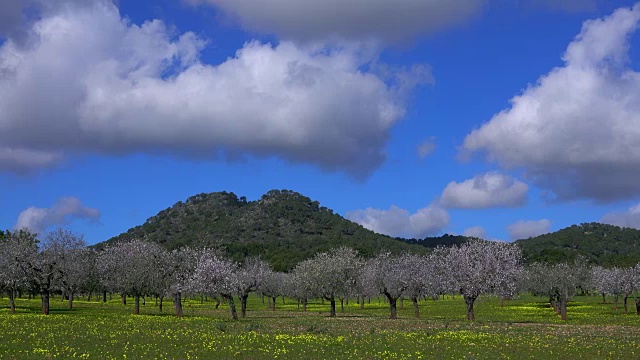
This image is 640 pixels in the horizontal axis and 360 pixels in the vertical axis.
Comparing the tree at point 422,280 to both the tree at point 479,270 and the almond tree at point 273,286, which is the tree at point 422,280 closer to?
the tree at point 479,270

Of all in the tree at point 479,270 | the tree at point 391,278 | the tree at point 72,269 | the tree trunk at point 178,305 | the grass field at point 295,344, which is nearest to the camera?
the grass field at point 295,344

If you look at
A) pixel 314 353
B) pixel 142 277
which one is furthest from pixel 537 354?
pixel 142 277

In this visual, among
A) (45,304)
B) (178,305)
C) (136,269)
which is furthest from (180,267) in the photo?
(45,304)

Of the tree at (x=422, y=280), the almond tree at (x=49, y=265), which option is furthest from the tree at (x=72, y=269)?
the tree at (x=422, y=280)

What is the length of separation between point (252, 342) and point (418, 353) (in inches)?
447

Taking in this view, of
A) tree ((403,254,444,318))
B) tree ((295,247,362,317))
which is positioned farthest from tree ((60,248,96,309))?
tree ((403,254,444,318))

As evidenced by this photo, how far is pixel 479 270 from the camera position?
62.4m

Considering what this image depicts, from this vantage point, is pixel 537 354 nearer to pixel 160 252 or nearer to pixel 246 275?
pixel 246 275

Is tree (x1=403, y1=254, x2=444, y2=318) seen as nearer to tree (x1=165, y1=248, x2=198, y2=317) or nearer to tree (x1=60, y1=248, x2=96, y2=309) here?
tree (x1=165, y1=248, x2=198, y2=317)

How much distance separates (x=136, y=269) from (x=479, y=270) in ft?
152

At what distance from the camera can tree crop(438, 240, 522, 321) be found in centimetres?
6222

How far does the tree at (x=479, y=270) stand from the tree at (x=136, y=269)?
134ft

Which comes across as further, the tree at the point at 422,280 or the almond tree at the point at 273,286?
the almond tree at the point at 273,286

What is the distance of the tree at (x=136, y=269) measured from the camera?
74.9 meters
